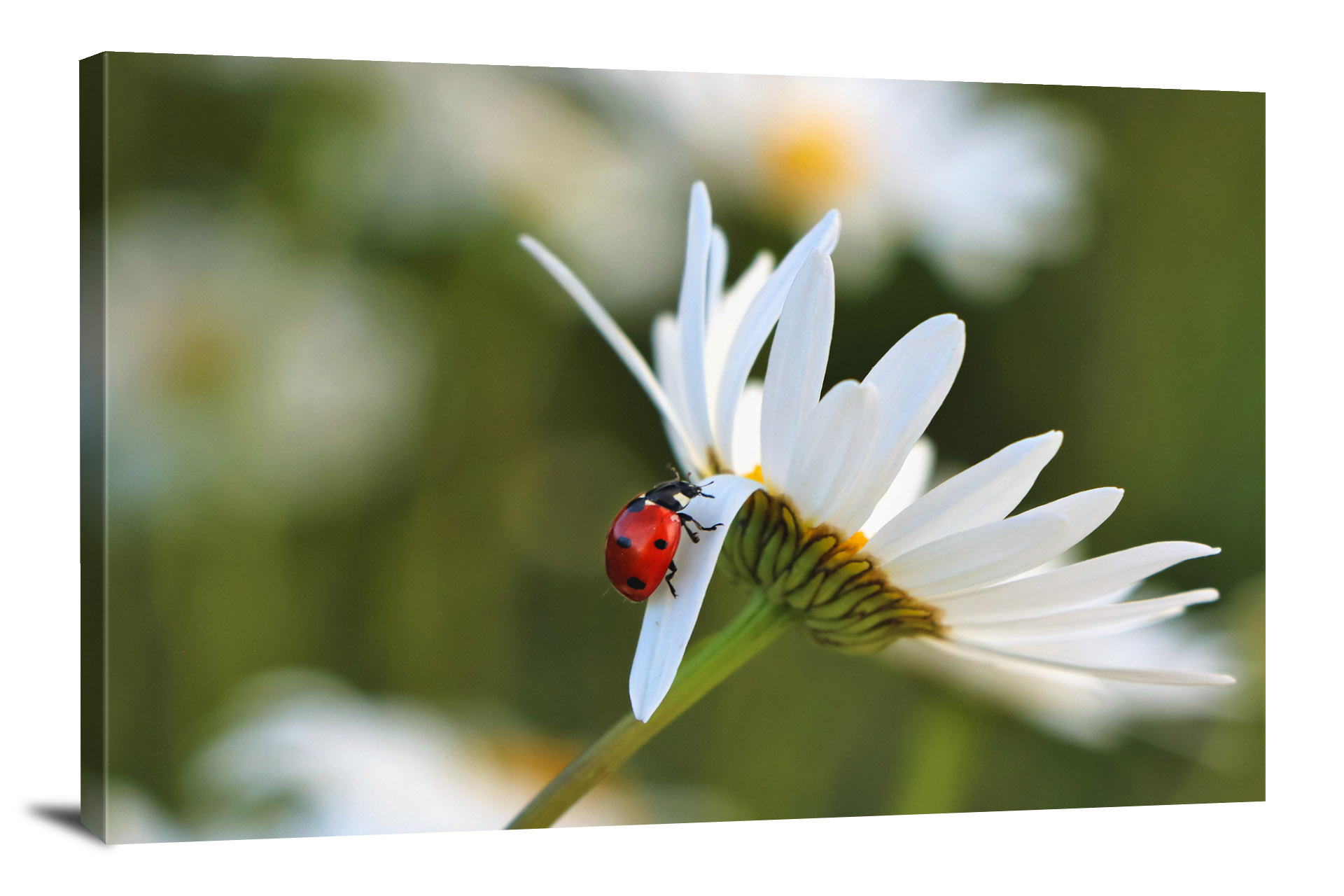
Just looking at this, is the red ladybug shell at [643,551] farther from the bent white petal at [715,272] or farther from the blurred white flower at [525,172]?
the blurred white flower at [525,172]

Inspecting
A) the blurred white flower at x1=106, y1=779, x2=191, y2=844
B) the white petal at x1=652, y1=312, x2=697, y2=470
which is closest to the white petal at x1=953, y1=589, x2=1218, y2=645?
the white petal at x1=652, y1=312, x2=697, y2=470

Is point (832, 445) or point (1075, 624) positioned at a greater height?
point (832, 445)

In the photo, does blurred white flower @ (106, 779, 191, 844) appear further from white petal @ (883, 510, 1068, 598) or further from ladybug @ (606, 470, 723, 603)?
white petal @ (883, 510, 1068, 598)

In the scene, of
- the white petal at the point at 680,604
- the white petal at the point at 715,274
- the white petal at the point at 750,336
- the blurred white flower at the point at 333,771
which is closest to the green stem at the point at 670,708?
the white petal at the point at 680,604

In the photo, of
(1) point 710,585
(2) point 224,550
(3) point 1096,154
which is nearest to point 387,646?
(2) point 224,550

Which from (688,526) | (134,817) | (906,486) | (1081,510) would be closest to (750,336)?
(688,526)

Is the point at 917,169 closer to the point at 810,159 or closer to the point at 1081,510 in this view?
the point at 810,159
